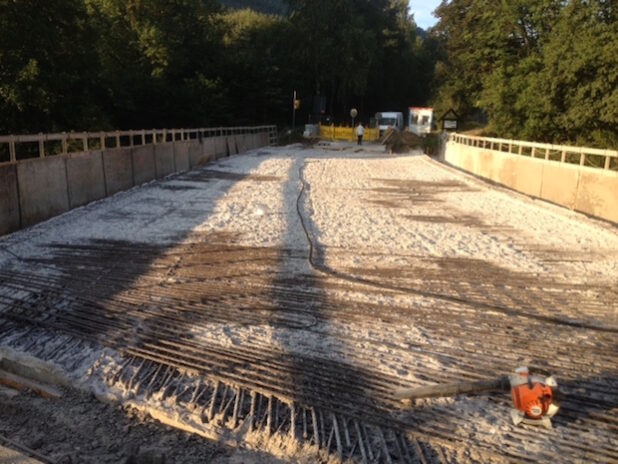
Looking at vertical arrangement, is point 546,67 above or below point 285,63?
below

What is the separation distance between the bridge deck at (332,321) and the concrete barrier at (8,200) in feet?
1.17

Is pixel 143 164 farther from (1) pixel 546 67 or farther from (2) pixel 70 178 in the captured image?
(1) pixel 546 67

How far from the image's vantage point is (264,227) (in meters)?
10.1

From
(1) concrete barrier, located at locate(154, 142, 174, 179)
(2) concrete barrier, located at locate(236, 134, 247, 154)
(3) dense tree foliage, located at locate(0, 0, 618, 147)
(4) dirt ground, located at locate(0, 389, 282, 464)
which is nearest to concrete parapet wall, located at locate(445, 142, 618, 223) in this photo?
(4) dirt ground, located at locate(0, 389, 282, 464)

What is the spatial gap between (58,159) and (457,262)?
26.0 feet

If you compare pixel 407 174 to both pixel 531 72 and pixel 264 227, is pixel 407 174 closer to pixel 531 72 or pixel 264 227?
pixel 264 227

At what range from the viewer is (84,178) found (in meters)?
12.0

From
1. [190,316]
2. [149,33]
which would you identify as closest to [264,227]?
[190,316]

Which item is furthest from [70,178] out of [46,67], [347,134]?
[347,134]

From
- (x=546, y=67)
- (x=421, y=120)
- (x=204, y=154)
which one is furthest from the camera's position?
(x=421, y=120)

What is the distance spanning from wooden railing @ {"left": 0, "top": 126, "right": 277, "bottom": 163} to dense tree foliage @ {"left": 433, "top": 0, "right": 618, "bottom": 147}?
58.3 ft

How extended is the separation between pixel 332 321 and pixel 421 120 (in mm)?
57059

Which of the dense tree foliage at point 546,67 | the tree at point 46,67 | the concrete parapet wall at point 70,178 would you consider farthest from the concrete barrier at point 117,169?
the dense tree foliage at point 546,67

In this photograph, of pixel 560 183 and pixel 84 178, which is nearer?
pixel 84 178
